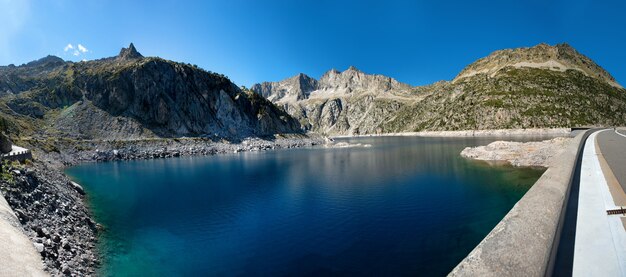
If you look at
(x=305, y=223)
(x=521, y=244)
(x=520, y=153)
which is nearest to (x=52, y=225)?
(x=305, y=223)

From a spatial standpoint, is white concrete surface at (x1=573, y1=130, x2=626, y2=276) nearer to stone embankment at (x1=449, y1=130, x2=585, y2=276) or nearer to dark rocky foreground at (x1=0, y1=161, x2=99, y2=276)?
stone embankment at (x1=449, y1=130, x2=585, y2=276)

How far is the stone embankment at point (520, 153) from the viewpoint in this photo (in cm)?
4853

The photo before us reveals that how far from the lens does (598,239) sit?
338 inches

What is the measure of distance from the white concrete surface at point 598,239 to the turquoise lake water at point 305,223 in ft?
22.7

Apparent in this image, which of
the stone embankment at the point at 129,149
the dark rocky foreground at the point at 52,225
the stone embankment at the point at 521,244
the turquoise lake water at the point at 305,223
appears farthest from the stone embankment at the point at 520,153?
the stone embankment at the point at 129,149

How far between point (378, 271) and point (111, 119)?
5157 inches

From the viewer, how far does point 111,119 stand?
386ft

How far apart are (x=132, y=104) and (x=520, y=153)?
135283 millimetres

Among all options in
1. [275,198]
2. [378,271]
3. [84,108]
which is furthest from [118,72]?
[378,271]

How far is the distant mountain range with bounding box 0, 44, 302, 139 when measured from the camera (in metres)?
108

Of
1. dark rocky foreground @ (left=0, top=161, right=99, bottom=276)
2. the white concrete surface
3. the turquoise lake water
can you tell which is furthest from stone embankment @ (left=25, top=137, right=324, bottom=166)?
the white concrete surface

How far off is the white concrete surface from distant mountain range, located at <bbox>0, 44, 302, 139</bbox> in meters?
122

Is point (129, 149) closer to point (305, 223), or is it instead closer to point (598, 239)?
point (305, 223)

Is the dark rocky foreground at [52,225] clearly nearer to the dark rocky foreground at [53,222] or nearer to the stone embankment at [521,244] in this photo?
the dark rocky foreground at [53,222]
